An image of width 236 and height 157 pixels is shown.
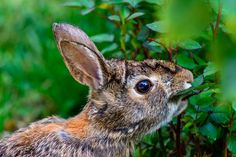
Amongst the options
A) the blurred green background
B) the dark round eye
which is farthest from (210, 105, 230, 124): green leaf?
the dark round eye

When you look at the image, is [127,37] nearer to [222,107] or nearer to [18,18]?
[222,107]

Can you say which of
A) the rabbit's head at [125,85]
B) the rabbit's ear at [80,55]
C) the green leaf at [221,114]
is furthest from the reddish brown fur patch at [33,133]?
the green leaf at [221,114]

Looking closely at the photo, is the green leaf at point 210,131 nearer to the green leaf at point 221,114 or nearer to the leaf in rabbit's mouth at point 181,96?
the green leaf at point 221,114

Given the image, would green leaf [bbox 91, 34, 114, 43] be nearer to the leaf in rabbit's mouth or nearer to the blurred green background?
the blurred green background

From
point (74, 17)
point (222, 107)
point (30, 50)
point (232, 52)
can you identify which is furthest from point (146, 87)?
point (30, 50)

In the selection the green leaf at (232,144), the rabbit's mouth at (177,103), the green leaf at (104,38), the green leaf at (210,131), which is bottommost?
the green leaf at (232,144)

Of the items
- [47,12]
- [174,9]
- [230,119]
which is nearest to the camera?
[174,9]

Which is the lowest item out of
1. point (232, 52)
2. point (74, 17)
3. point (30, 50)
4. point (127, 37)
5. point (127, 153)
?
point (30, 50)
